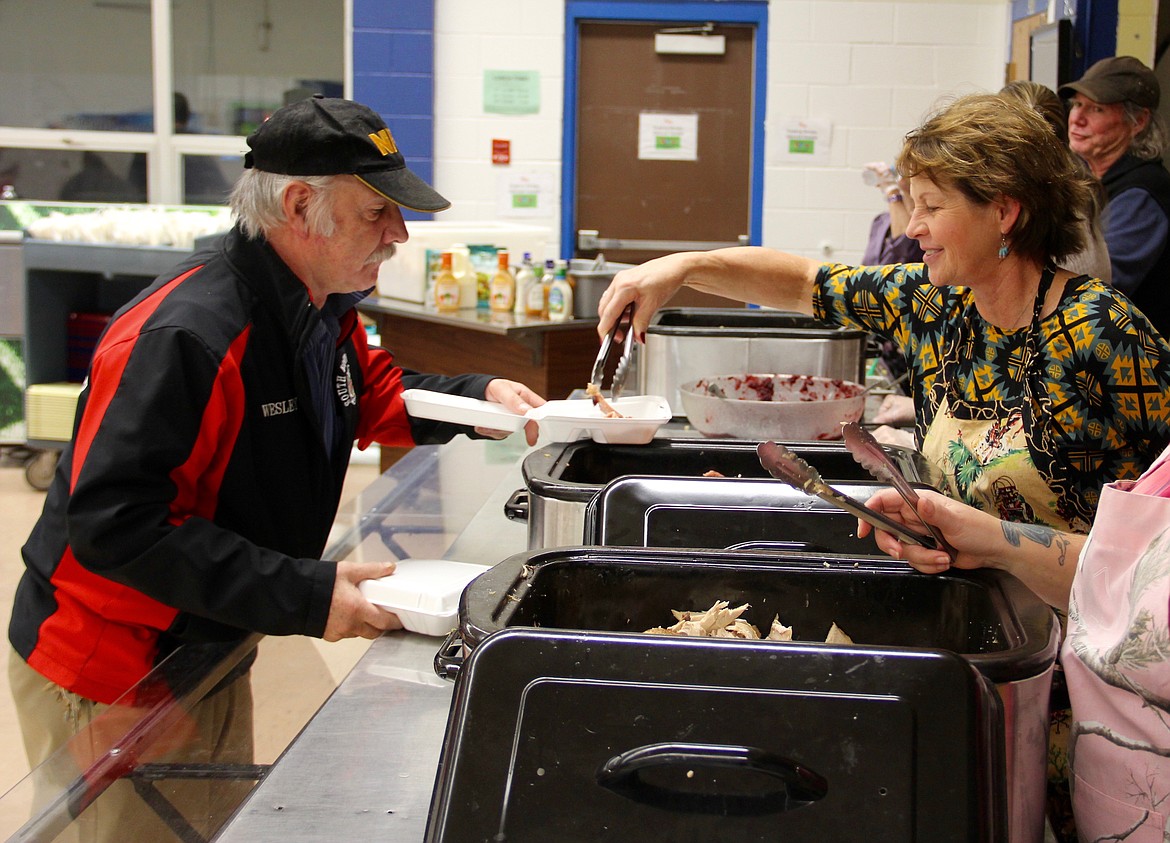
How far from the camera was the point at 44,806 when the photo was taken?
3.61 ft

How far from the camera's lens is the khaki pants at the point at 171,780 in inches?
45.1

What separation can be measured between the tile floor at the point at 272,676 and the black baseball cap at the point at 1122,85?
2.64 m

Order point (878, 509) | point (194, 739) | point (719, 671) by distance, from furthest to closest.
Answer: point (194, 739) < point (878, 509) < point (719, 671)

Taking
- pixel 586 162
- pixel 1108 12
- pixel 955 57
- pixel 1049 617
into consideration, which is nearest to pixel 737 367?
pixel 1049 617

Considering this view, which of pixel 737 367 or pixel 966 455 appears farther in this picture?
pixel 737 367

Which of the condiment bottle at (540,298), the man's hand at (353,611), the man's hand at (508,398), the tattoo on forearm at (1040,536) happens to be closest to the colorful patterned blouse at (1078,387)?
Result: the tattoo on forearm at (1040,536)

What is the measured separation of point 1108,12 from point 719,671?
4.59 meters

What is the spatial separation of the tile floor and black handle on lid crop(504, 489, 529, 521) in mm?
356

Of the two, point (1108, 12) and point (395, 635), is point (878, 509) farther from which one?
point (1108, 12)

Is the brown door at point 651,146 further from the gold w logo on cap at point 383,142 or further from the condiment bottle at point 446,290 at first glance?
the gold w logo on cap at point 383,142

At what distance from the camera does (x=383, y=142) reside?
1.66 meters

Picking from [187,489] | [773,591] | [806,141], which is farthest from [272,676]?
[806,141]

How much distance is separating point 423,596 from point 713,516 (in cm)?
39

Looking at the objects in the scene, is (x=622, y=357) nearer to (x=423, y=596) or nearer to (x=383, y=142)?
(x=383, y=142)
